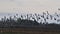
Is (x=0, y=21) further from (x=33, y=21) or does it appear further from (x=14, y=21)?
(x=33, y=21)

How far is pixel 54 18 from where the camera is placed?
234 ft

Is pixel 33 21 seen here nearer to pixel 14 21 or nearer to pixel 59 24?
pixel 14 21

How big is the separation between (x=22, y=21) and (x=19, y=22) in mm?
1888

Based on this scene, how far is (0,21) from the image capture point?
98.4 metres

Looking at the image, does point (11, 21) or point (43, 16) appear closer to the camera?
point (43, 16)

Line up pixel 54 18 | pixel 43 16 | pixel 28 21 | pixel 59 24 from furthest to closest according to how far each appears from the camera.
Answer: pixel 28 21
pixel 59 24
pixel 43 16
pixel 54 18

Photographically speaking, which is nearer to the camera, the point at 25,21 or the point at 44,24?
the point at 44,24

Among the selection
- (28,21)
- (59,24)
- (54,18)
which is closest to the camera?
(54,18)

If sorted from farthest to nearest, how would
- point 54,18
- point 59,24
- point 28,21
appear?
point 28,21 → point 59,24 → point 54,18

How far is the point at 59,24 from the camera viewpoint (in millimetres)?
86500

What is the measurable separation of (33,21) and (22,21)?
4403 millimetres

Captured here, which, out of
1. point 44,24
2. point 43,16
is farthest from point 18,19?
point 43,16

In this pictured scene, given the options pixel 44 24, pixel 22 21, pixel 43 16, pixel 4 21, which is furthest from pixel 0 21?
pixel 43 16

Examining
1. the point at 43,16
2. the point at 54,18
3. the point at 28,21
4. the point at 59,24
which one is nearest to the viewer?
the point at 54,18
